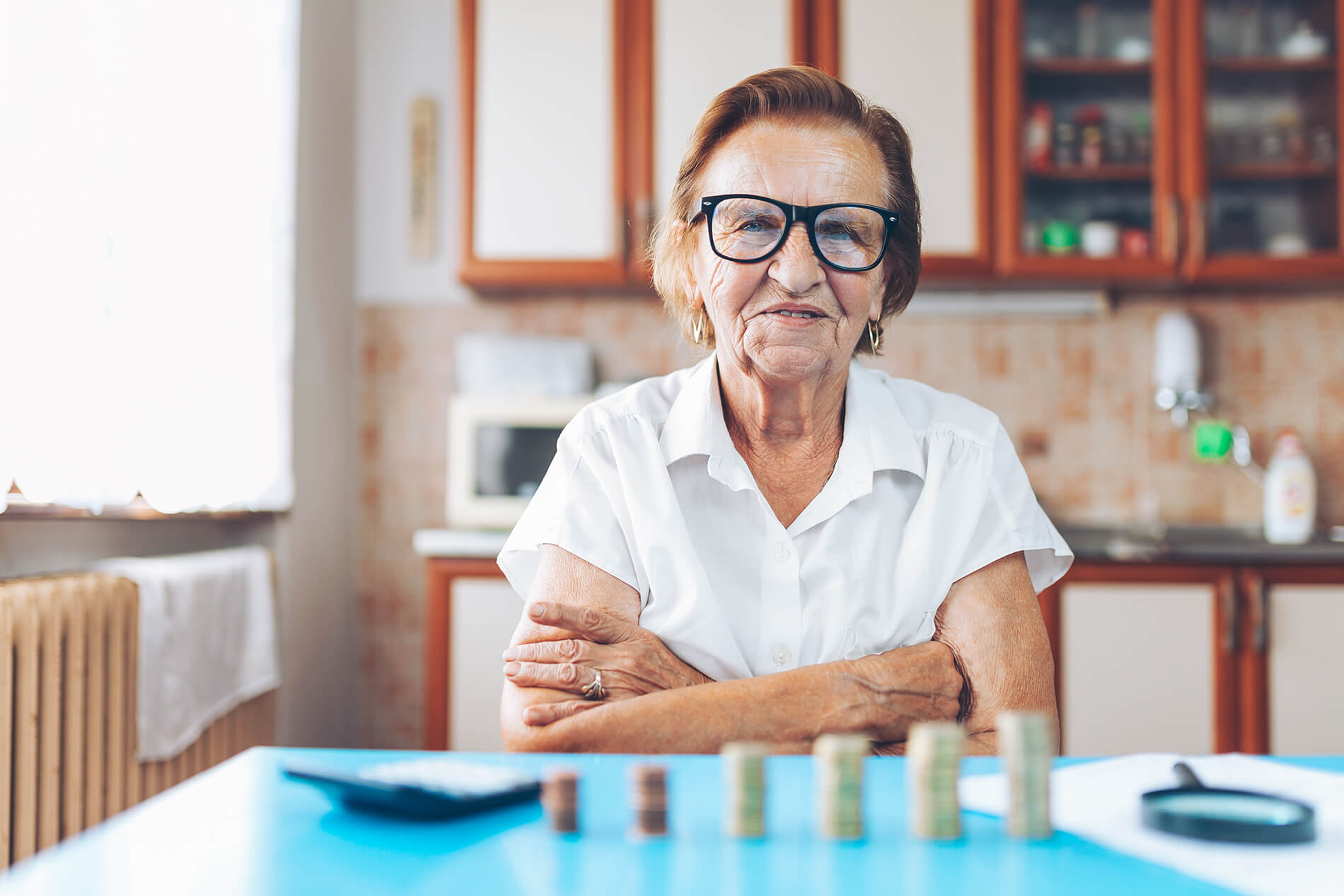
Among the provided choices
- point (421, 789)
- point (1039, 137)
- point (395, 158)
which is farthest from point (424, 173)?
point (421, 789)

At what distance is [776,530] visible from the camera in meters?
1.22

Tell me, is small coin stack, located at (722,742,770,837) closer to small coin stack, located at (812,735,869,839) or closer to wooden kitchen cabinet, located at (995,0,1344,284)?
small coin stack, located at (812,735,869,839)

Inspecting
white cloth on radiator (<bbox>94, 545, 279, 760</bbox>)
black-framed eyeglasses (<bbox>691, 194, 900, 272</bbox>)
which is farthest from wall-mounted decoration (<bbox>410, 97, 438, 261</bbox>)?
black-framed eyeglasses (<bbox>691, 194, 900, 272</bbox>)

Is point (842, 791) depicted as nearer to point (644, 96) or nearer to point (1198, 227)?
point (644, 96)

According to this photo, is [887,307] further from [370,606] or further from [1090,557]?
[370,606]

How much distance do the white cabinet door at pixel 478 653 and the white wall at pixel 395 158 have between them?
983 millimetres

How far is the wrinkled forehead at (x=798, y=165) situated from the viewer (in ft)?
4.03

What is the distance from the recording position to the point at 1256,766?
0.77m

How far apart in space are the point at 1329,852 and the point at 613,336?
2.57 metres

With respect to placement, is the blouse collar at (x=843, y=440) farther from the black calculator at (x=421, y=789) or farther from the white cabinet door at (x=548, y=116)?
the white cabinet door at (x=548, y=116)

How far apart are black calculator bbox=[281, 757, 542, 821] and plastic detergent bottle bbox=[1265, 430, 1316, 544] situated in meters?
2.55

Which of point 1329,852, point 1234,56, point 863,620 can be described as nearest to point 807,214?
point 863,620

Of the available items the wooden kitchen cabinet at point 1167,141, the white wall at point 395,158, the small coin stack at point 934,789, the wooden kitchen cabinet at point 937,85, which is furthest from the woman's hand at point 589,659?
the white wall at point 395,158

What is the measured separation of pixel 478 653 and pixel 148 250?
3.76 ft
